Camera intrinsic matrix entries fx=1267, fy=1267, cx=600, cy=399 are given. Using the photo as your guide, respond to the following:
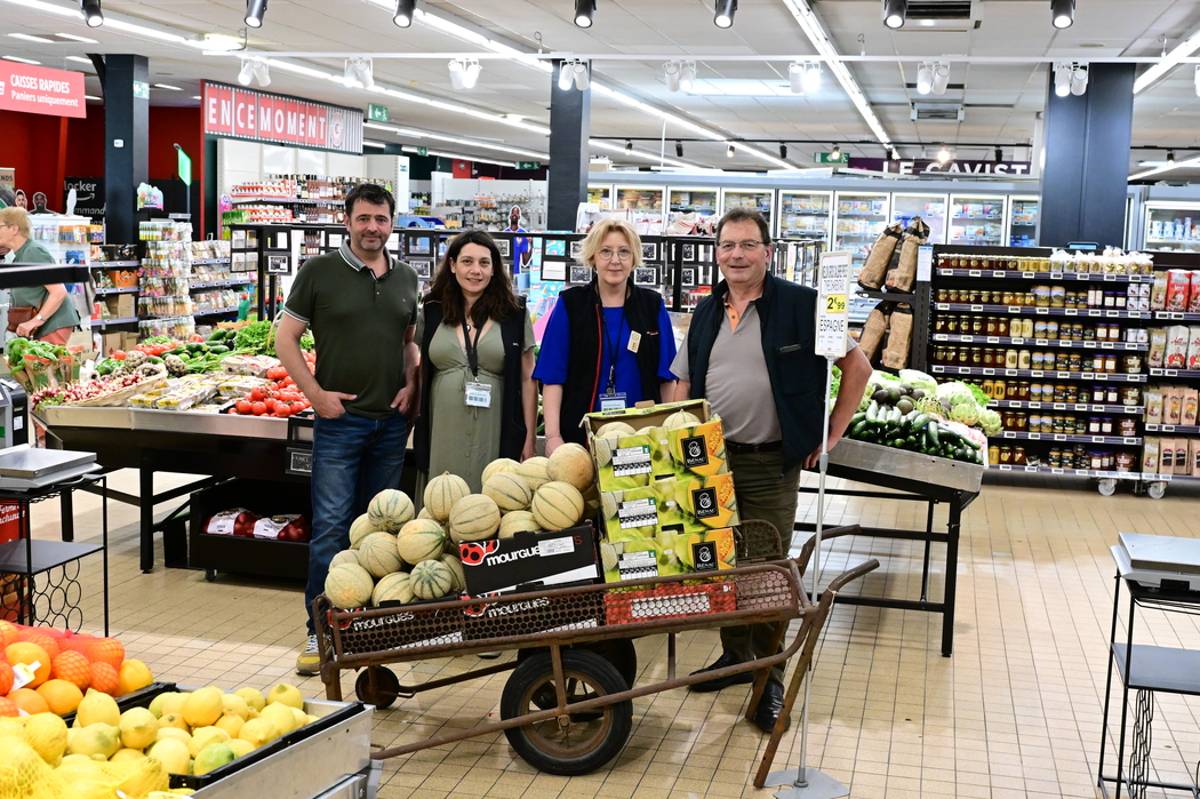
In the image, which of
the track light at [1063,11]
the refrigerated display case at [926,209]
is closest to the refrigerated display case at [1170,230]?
the refrigerated display case at [926,209]

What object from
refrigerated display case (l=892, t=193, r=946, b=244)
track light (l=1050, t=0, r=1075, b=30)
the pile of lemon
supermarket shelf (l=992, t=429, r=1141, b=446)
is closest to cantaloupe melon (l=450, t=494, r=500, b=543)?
the pile of lemon

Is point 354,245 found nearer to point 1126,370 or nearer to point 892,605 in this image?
point 892,605

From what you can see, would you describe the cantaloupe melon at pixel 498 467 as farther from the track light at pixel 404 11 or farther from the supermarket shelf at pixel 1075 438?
the supermarket shelf at pixel 1075 438

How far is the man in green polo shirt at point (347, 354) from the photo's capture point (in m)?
4.87

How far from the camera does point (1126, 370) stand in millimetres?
9398

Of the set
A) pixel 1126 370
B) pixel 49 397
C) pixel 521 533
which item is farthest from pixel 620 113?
pixel 521 533

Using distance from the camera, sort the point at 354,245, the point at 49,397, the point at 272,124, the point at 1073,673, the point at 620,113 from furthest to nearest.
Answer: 1. the point at 620,113
2. the point at 272,124
3. the point at 49,397
4. the point at 1073,673
5. the point at 354,245

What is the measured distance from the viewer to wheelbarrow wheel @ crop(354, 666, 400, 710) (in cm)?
442

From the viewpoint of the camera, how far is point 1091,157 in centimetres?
1259

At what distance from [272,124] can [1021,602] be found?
1633 centimetres

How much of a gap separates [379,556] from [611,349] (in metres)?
1.37

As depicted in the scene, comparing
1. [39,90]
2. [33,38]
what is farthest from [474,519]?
[33,38]

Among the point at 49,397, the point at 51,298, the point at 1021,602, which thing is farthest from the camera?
the point at 51,298

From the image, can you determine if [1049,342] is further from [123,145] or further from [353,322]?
[123,145]
